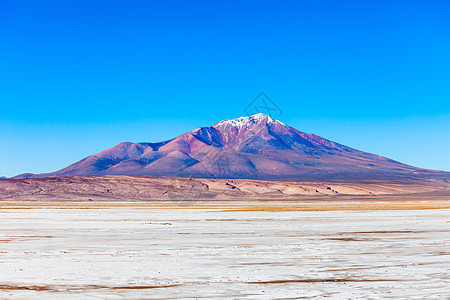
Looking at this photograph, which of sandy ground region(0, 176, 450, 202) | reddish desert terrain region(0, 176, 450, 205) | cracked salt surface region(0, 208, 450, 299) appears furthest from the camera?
sandy ground region(0, 176, 450, 202)

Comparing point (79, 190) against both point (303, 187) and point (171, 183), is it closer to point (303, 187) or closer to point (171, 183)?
point (171, 183)

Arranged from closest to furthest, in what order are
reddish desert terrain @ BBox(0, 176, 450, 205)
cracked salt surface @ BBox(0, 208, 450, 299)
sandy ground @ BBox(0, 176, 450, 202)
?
cracked salt surface @ BBox(0, 208, 450, 299) < reddish desert terrain @ BBox(0, 176, 450, 205) < sandy ground @ BBox(0, 176, 450, 202)

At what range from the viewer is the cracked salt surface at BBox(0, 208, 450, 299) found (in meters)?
14.1

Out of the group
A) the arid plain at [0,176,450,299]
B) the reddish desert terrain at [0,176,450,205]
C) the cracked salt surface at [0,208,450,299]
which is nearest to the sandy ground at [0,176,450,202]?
the reddish desert terrain at [0,176,450,205]

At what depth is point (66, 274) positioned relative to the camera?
16.8 meters

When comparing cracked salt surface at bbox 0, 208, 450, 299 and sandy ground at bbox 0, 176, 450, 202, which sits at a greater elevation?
sandy ground at bbox 0, 176, 450, 202

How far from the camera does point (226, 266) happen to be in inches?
728

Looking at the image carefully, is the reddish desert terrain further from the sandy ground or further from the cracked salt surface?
the cracked salt surface

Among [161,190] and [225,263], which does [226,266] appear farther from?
[161,190]

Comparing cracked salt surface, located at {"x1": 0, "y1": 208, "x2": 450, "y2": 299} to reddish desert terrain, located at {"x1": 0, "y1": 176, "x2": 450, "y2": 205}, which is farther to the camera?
reddish desert terrain, located at {"x1": 0, "y1": 176, "x2": 450, "y2": 205}

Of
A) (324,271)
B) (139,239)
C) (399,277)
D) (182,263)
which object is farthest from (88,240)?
(399,277)

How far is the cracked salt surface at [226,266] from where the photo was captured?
46.4 feet

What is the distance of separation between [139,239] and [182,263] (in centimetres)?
960

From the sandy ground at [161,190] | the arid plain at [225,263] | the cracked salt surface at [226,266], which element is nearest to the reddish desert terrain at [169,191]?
the sandy ground at [161,190]
